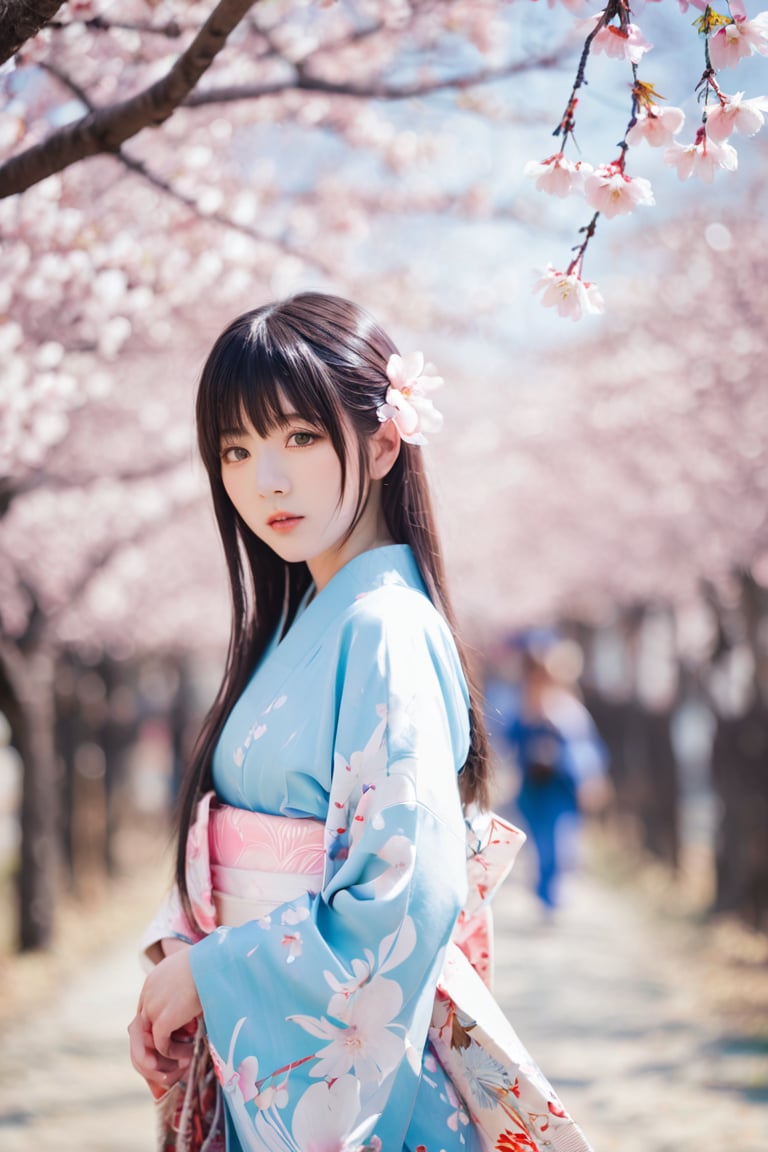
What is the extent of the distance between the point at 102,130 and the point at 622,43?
1.17 m

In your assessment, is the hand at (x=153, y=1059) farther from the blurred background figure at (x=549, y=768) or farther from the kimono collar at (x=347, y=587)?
the blurred background figure at (x=549, y=768)

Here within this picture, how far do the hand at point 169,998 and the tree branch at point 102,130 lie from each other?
64.9 inches

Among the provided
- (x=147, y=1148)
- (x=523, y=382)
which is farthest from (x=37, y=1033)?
(x=523, y=382)

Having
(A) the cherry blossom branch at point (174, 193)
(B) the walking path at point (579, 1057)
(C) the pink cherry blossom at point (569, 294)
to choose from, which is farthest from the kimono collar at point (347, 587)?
(B) the walking path at point (579, 1057)

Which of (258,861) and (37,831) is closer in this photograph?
(258,861)

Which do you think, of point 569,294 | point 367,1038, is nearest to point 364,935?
point 367,1038

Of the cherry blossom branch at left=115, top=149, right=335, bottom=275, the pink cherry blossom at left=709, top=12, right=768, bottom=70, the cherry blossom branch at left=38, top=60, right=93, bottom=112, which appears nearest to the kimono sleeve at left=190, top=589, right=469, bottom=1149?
the pink cherry blossom at left=709, top=12, right=768, bottom=70

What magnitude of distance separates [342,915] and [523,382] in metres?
12.5

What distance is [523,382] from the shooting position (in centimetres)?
1370

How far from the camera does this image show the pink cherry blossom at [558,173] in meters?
1.86

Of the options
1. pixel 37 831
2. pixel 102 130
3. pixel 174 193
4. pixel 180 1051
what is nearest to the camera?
pixel 180 1051

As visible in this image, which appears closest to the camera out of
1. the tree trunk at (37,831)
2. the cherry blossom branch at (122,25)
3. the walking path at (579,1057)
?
the cherry blossom branch at (122,25)

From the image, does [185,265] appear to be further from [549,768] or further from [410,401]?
[549,768]

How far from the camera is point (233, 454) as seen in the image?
1972mm
